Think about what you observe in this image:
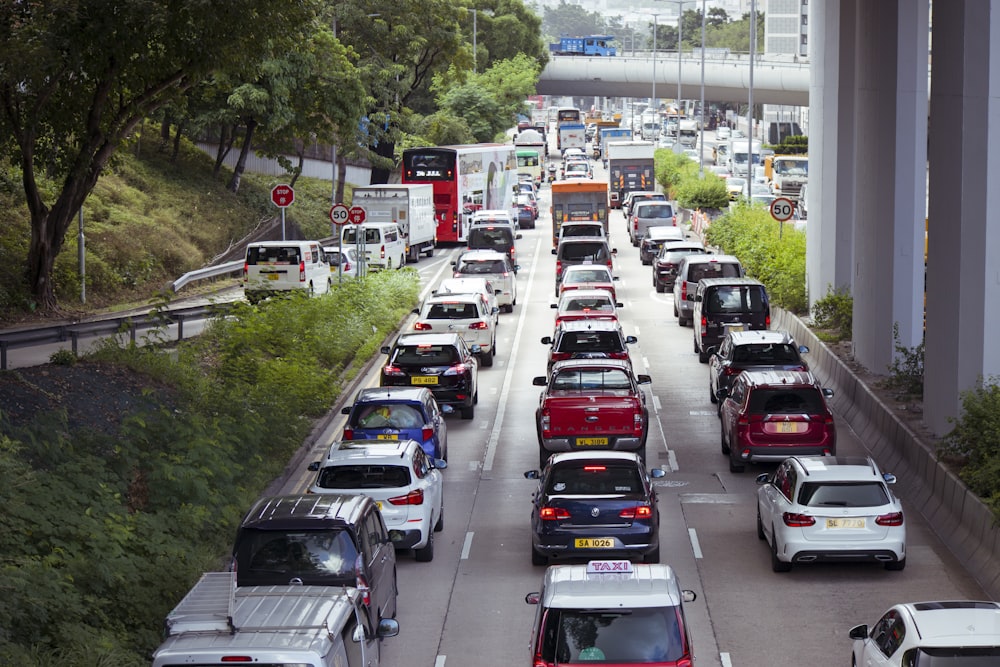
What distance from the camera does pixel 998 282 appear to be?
1964cm

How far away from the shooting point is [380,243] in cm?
5028

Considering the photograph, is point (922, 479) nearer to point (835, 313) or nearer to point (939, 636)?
point (939, 636)

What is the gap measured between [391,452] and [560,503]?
2.27 meters

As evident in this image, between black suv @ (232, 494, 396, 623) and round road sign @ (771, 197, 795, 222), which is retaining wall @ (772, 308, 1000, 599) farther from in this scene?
round road sign @ (771, 197, 795, 222)

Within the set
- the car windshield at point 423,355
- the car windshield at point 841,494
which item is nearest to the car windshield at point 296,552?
the car windshield at point 841,494

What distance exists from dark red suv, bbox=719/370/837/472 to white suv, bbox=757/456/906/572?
15.6 ft

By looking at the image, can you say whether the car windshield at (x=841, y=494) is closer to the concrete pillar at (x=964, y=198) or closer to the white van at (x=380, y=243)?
the concrete pillar at (x=964, y=198)

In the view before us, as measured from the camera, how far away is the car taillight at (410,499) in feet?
55.7

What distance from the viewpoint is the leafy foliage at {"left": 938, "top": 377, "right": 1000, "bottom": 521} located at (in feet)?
56.6

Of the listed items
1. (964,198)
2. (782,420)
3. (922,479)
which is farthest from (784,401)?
(964,198)

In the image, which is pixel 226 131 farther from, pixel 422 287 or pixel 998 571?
pixel 998 571

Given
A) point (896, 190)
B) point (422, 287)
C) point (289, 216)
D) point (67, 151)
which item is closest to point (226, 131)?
point (289, 216)

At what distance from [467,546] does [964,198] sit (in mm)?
8327

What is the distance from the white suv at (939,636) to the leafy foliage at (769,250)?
27.1 metres
